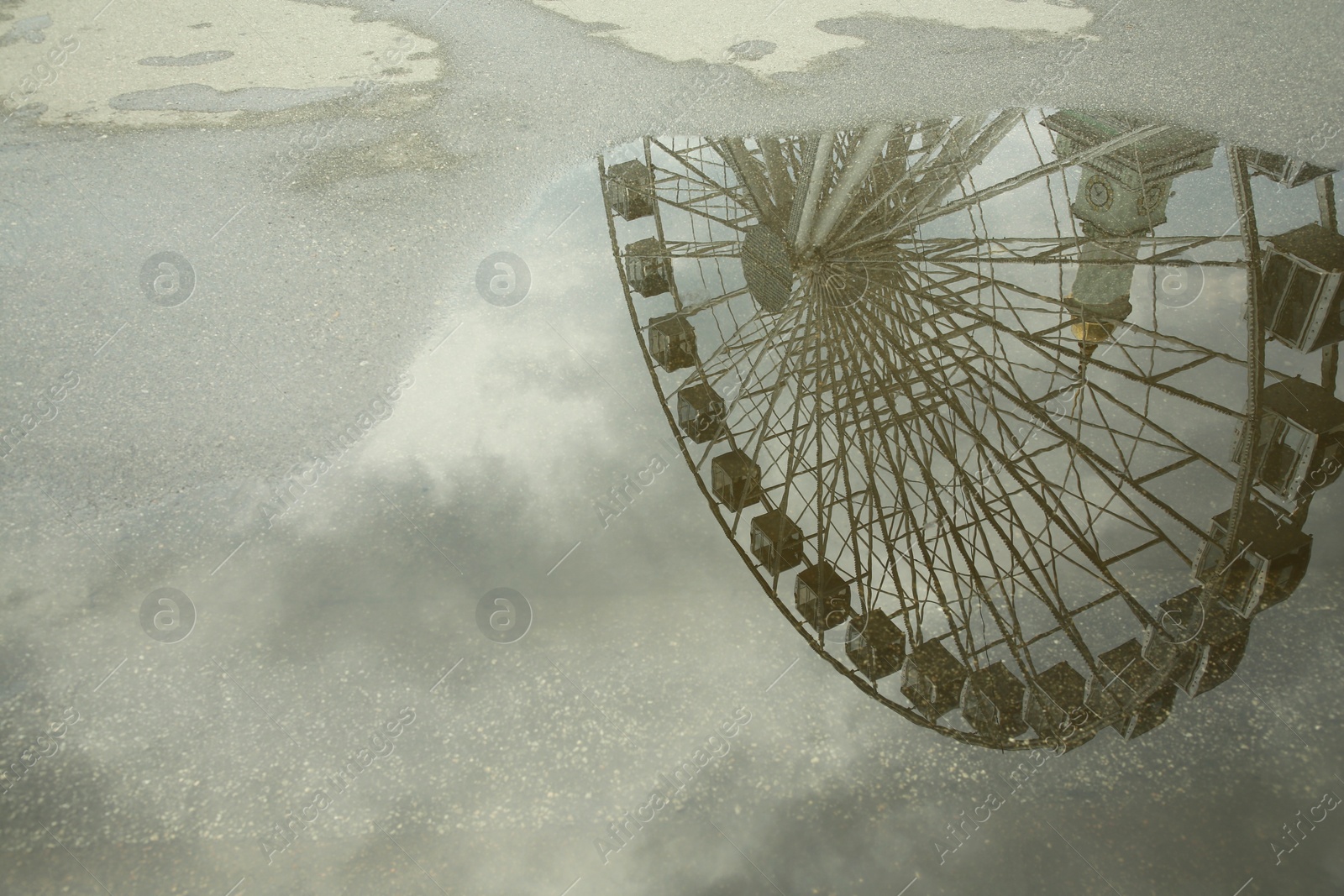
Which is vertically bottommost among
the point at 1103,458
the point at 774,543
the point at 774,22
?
the point at 774,543

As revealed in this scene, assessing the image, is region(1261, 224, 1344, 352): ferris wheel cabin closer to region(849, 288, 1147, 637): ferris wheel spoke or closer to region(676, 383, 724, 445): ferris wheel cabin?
region(849, 288, 1147, 637): ferris wheel spoke

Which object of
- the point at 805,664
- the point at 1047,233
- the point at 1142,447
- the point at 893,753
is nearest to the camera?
the point at 893,753

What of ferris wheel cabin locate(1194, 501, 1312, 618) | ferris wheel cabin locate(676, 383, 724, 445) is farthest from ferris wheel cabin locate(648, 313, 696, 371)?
ferris wheel cabin locate(1194, 501, 1312, 618)

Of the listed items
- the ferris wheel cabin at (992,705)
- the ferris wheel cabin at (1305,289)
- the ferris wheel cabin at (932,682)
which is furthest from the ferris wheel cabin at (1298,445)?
the ferris wheel cabin at (932,682)

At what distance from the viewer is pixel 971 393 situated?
16.6 feet

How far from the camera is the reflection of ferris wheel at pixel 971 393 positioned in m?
4.05

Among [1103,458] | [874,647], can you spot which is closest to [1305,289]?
[1103,458]

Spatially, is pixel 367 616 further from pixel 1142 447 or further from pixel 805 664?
pixel 1142 447

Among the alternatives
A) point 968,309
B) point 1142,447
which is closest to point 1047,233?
point 968,309

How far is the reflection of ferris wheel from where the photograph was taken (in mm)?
4047

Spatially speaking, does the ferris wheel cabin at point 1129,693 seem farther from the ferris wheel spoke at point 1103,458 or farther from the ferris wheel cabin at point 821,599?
the ferris wheel cabin at point 821,599

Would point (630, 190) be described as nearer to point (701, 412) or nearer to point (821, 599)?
point (701, 412)

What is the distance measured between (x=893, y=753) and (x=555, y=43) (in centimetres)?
679

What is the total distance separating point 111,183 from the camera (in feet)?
21.6
